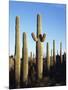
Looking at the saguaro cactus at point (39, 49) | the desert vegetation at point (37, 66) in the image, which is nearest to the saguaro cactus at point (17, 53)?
the desert vegetation at point (37, 66)

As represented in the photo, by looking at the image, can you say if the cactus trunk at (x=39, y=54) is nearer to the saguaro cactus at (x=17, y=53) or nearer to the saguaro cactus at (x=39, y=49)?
the saguaro cactus at (x=39, y=49)

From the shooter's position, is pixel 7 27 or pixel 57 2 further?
pixel 57 2

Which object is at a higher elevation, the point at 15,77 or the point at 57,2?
the point at 57,2

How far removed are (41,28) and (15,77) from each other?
56 centimetres

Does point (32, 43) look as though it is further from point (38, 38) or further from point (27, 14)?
point (27, 14)

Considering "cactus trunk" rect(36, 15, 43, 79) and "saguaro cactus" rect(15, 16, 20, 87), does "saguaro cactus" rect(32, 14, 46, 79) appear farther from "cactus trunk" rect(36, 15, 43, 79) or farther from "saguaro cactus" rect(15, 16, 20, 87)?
"saguaro cactus" rect(15, 16, 20, 87)

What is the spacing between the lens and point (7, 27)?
2.20 m

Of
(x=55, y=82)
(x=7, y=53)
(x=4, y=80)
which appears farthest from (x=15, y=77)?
(x=55, y=82)

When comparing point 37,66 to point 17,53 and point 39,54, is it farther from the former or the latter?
point 17,53

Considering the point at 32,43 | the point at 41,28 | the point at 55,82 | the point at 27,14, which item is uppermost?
the point at 27,14

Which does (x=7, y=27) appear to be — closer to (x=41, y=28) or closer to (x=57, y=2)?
(x=41, y=28)

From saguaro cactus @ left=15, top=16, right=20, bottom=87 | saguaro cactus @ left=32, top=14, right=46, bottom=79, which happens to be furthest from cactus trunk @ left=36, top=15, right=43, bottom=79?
saguaro cactus @ left=15, top=16, right=20, bottom=87

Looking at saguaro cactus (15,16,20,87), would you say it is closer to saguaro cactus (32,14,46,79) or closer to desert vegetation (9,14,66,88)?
desert vegetation (9,14,66,88)

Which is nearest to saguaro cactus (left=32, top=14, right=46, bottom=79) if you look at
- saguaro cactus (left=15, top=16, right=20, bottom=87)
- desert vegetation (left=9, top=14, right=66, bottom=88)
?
desert vegetation (left=9, top=14, right=66, bottom=88)
